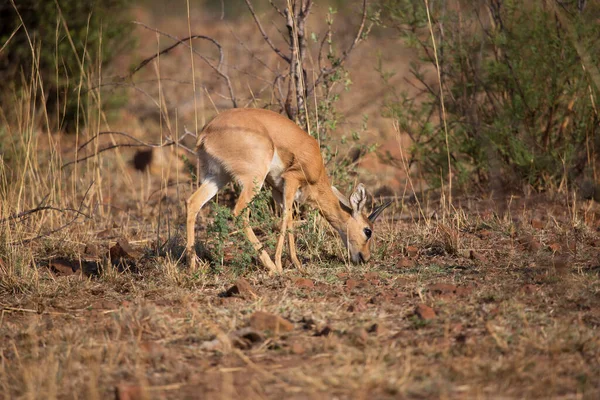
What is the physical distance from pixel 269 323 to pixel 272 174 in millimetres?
2446

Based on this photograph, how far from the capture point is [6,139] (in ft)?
30.7

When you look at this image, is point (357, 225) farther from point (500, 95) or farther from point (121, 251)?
point (500, 95)

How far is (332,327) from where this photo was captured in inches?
164

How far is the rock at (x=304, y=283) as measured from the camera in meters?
5.13

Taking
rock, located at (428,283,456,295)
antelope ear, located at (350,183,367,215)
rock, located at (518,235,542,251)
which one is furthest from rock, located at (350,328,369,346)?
antelope ear, located at (350,183,367,215)

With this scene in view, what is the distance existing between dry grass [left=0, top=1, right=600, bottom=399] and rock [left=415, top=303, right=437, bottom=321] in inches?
1.7

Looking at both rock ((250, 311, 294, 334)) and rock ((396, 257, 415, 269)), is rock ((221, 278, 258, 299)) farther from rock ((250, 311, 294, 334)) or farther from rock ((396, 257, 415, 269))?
rock ((396, 257, 415, 269))

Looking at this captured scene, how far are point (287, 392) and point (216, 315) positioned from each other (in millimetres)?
1242

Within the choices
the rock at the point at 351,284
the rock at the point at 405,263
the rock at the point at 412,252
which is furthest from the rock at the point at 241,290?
the rock at the point at 412,252

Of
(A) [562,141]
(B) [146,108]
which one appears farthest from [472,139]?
(B) [146,108]

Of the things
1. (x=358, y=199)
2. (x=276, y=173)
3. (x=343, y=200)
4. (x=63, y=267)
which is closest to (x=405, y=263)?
(x=358, y=199)

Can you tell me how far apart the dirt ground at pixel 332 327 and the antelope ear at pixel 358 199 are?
0.51 m

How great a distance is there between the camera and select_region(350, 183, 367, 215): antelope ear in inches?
255

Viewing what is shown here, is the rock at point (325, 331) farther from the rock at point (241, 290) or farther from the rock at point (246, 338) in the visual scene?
the rock at point (241, 290)
